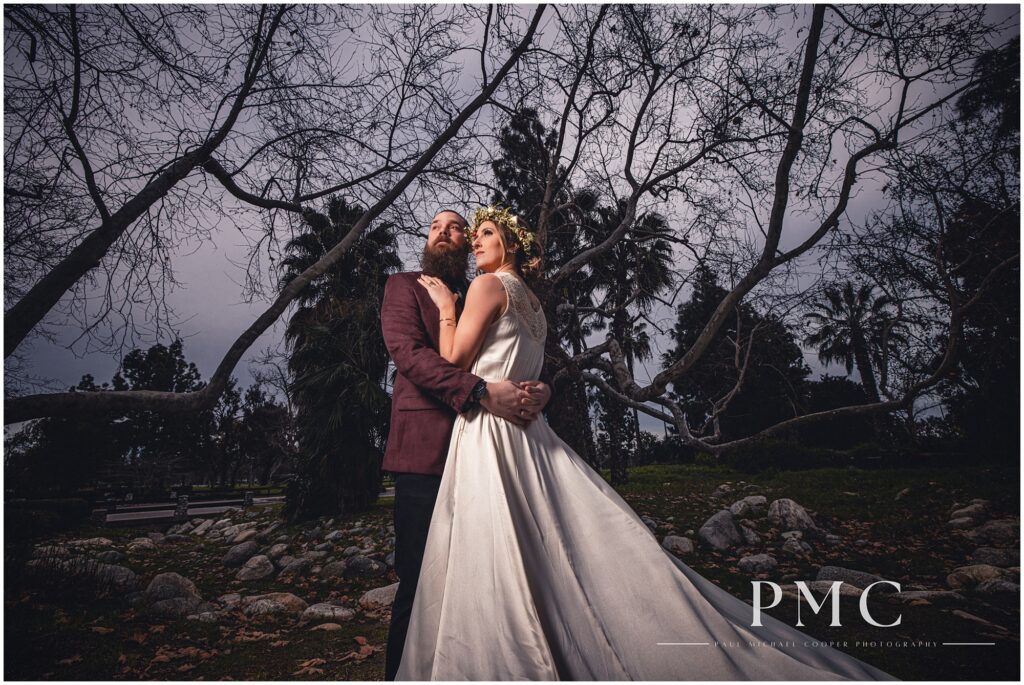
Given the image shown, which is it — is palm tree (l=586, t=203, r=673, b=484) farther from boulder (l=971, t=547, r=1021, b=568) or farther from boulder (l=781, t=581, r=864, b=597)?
boulder (l=971, t=547, r=1021, b=568)

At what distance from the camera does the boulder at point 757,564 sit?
5.04 m

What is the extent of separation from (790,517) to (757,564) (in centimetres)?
232

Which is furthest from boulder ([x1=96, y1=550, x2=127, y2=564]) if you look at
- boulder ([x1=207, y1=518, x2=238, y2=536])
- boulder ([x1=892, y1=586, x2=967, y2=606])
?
boulder ([x1=892, y1=586, x2=967, y2=606])

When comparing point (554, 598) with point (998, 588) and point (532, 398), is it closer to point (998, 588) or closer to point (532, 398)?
point (532, 398)

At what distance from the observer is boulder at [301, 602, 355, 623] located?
3.87 m

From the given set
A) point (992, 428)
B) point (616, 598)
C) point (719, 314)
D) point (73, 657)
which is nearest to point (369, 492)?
point (73, 657)

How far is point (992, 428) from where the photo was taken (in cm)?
934

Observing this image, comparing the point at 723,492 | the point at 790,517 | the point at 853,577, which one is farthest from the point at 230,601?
the point at 723,492

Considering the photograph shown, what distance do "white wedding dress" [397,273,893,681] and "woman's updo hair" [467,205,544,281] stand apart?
1115 mm

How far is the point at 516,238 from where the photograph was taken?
265 cm

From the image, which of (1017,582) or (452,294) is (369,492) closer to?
(452,294)

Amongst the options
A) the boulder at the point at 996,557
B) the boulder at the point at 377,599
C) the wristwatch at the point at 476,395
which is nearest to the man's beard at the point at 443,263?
the wristwatch at the point at 476,395

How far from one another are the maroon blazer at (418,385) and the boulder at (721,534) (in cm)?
537

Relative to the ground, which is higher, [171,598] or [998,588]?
[998,588]
